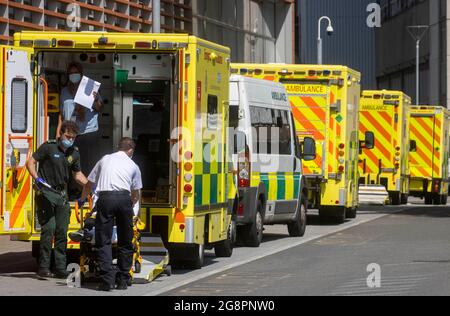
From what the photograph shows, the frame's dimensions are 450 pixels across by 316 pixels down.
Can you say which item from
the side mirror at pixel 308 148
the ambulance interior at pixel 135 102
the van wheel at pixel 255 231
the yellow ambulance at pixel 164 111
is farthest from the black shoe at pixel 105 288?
the side mirror at pixel 308 148

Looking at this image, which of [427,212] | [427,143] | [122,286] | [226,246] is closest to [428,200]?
[427,143]

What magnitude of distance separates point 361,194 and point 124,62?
Answer: 19439mm

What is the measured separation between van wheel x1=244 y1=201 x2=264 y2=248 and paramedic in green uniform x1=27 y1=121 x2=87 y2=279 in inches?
Result: 215

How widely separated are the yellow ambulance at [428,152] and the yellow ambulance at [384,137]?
13.7 ft

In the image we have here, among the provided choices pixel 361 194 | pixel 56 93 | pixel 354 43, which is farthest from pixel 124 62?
pixel 354 43

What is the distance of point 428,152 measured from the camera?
40875mm

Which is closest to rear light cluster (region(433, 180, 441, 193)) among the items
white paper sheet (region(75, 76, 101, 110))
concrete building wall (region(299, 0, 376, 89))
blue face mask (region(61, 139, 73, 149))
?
white paper sheet (region(75, 76, 101, 110))

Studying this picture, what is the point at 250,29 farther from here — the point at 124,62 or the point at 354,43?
the point at 354,43

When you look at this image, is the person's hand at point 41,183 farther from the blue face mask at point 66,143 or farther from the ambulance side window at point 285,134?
the ambulance side window at point 285,134

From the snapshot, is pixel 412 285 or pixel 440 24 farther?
pixel 440 24

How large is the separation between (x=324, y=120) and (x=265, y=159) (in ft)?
17.2

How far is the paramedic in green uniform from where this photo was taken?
51.0 ft
